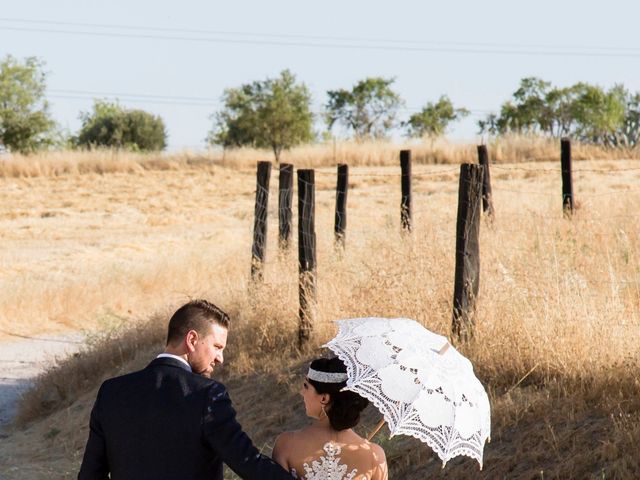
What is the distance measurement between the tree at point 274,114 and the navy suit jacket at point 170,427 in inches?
1856

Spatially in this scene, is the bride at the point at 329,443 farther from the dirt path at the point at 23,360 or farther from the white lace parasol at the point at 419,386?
the dirt path at the point at 23,360

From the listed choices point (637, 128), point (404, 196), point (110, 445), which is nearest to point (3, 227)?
point (404, 196)

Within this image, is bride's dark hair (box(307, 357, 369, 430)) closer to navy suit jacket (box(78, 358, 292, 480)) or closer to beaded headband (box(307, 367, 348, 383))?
beaded headband (box(307, 367, 348, 383))

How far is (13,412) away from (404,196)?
575 centimetres

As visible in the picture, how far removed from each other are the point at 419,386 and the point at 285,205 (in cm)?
862

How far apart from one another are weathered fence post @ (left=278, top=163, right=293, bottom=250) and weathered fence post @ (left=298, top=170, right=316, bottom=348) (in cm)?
108

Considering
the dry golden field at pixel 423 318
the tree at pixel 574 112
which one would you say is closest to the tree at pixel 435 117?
the tree at pixel 574 112

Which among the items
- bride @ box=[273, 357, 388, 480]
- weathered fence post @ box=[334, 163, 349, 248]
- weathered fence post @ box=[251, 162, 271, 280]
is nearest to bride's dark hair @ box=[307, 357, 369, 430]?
bride @ box=[273, 357, 388, 480]

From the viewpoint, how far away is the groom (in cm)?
411

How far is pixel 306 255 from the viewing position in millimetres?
11320

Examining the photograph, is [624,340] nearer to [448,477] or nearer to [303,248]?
[448,477]

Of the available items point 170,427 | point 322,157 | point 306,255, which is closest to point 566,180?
point 306,255

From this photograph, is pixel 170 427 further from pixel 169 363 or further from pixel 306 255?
pixel 306 255

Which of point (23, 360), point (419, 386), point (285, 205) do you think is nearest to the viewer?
point (419, 386)
